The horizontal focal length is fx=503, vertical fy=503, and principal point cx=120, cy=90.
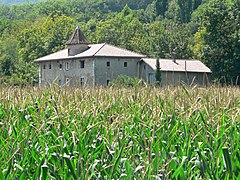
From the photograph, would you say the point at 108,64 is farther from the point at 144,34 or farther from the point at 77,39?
the point at 144,34

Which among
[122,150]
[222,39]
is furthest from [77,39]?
[122,150]

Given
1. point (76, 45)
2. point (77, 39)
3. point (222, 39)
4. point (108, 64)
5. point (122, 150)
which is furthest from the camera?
point (77, 39)

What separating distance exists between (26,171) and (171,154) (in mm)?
1447

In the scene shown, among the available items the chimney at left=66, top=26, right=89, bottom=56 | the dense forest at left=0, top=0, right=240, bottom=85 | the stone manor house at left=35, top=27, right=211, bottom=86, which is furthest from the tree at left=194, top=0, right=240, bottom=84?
the chimney at left=66, top=26, right=89, bottom=56

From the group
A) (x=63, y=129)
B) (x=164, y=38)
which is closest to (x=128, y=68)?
(x=164, y=38)

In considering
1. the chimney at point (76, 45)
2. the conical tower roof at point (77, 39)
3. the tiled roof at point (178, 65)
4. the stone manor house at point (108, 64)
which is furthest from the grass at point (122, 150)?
the conical tower roof at point (77, 39)

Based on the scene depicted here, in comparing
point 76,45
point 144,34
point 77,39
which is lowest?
point 76,45

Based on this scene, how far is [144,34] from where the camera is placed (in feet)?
251

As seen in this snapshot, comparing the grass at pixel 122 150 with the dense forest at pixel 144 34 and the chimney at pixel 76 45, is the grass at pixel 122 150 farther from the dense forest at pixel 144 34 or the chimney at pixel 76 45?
the chimney at pixel 76 45

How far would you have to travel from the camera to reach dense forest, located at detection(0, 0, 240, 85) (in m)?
43.4

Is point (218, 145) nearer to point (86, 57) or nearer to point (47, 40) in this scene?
point (86, 57)

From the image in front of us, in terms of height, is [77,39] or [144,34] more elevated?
[144,34]

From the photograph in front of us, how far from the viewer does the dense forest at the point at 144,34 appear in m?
43.4

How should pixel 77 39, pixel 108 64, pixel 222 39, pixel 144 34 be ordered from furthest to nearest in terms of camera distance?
pixel 144 34 < pixel 77 39 < pixel 108 64 < pixel 222 39
